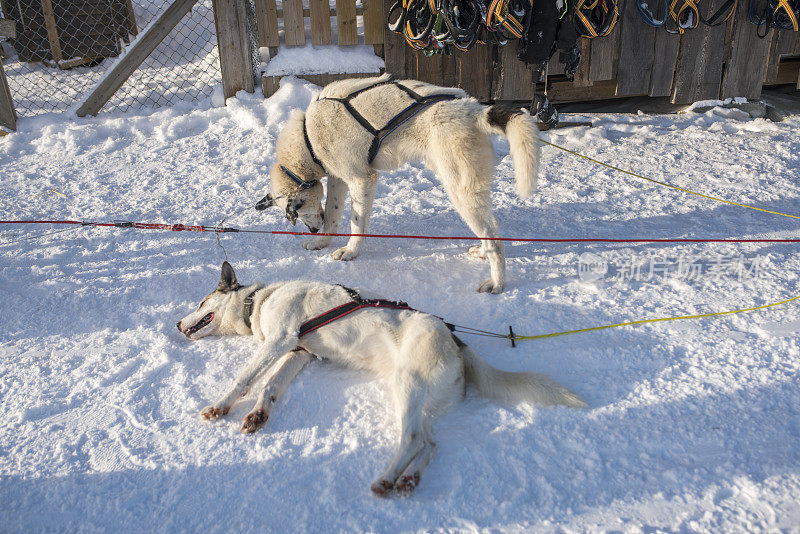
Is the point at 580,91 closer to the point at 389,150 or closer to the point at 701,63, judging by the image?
the point at 701,63

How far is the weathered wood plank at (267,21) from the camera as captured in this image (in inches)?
238

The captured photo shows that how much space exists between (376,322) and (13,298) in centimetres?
250

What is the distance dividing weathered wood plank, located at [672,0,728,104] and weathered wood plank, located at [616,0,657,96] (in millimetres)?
364

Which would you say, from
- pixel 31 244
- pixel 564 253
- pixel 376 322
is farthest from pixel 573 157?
pixel 31 244

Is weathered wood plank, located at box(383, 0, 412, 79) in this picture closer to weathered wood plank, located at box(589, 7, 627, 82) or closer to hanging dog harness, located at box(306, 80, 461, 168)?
weathered wood plank, located at box(589, 7, 627, 82)

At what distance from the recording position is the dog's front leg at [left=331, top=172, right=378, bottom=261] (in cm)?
370

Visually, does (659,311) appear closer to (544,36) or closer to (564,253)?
(564,253)

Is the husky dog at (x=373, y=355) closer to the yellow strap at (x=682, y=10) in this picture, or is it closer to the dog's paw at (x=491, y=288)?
the dog's paw at (x=491, y=288)

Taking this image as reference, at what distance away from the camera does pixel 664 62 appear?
616 centimetres

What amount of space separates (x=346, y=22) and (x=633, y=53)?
10.9 ft

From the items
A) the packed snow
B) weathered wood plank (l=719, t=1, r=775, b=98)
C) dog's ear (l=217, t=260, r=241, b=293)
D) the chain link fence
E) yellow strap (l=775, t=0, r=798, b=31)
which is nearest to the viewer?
dog's ear (l=217, t=260, r=241, b=293)

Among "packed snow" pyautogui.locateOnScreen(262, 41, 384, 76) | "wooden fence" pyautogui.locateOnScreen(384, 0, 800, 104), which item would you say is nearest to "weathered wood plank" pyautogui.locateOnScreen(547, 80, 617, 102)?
"wooden fence" pyautogui.locateOnScreen(384, 0, 800, 104)

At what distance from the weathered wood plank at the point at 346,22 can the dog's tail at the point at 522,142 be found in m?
3.66

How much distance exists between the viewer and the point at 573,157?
215 inches
